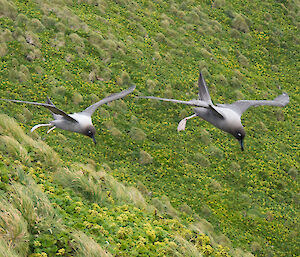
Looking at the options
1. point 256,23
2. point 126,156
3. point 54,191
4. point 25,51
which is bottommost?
point 126,156

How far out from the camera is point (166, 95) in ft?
74.9

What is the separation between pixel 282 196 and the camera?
1983cm

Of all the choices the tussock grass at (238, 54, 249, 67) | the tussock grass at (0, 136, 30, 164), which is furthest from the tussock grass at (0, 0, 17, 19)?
the tussock grass at (238, 54, 249, 67)

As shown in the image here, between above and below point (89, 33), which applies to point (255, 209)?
below

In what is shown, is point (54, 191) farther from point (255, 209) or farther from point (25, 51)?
point (25, 51)

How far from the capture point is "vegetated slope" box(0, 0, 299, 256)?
1769 centimetres

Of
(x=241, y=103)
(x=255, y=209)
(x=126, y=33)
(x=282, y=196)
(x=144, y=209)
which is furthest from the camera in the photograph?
(x=126, y=33)

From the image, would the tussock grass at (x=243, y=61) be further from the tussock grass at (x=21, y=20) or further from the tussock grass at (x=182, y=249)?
the tussock grass at (x=182, y=249)

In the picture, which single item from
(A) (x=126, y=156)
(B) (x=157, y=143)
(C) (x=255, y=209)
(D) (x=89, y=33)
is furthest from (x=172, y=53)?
(C) (x=255, y=209)

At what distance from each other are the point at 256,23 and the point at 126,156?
22673 millimetres

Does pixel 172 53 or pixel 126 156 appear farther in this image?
pixel 172 53

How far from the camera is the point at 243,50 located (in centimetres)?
3169

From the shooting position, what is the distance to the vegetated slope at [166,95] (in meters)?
17.7

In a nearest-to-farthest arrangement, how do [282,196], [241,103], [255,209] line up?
[241,103], [255,209], [282,196]
